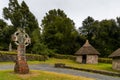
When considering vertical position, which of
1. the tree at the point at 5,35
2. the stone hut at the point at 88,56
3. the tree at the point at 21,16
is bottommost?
the stone hut at the point at 88,56

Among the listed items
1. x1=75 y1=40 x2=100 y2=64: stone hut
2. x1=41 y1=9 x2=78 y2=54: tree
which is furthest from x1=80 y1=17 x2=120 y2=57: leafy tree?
Result: x1=75 y1=40 x2=100 y2=64: stone hut

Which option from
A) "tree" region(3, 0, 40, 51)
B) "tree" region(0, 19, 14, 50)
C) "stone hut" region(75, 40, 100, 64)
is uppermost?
"tree" region(3, 0, 40, 51)

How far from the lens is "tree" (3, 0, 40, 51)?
77.9 meters

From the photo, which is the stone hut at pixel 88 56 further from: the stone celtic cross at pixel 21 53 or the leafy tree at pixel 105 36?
the stone celtic cross at pixel 21 53

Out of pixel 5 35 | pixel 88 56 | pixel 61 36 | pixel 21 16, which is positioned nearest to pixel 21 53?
pixel 88 56

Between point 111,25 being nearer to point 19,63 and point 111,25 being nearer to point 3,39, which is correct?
point 3,39

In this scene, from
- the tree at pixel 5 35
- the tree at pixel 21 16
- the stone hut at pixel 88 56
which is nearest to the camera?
the stone hut at pixel 88 56

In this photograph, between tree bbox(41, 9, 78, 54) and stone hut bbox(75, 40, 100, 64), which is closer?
stone hut bbox(75, 40, 100, 64)

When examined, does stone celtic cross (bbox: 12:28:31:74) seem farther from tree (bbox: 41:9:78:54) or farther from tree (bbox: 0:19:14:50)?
tree (bbox: 41:9:78:54)

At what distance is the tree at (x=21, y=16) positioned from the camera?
7794 cm

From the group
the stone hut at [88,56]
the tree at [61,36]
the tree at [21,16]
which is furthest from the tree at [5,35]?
the stone hut at [88,56]

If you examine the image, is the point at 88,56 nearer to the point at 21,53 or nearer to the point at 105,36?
the point at 105,36

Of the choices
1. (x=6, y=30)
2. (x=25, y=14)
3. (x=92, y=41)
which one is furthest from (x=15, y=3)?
(x=92, y=41)

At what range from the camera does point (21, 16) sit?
78.2 metres
